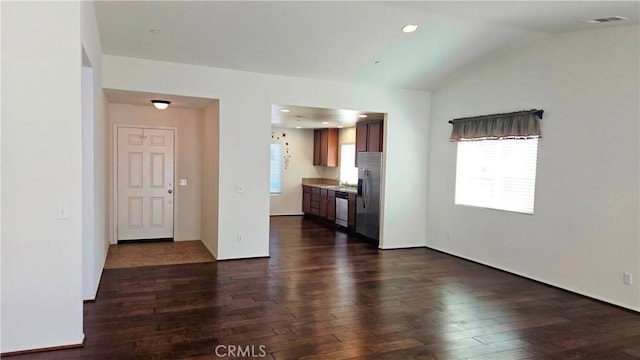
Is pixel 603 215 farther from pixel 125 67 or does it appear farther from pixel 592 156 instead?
pixel 125 67

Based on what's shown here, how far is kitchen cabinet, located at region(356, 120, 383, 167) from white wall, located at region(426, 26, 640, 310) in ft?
5.55

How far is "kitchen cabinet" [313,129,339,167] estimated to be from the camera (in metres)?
10.1

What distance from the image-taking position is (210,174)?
628 centimetres

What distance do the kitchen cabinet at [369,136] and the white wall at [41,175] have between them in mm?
5012

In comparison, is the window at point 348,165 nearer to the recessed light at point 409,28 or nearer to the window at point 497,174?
the window at point 497,174

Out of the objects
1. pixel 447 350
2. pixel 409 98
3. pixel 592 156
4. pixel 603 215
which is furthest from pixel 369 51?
pixel 447 350

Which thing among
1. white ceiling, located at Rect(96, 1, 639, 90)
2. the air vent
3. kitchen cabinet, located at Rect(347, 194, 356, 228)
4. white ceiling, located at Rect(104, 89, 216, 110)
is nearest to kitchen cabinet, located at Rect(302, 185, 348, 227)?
kitchen cabinet, located at Rect(347, 194, 356, 228)

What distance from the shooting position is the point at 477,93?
6.07m

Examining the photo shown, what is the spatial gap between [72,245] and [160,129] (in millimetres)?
4149

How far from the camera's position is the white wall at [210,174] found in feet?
19.1

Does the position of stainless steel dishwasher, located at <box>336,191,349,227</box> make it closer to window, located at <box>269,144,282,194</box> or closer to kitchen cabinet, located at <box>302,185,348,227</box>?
kitchen cabinet, located at <box>302,185,348,227</box>

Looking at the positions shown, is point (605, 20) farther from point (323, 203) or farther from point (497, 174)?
point (323, 203)

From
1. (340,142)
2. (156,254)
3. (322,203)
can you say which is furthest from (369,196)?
(156,254)

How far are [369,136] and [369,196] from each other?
3.65 feet
